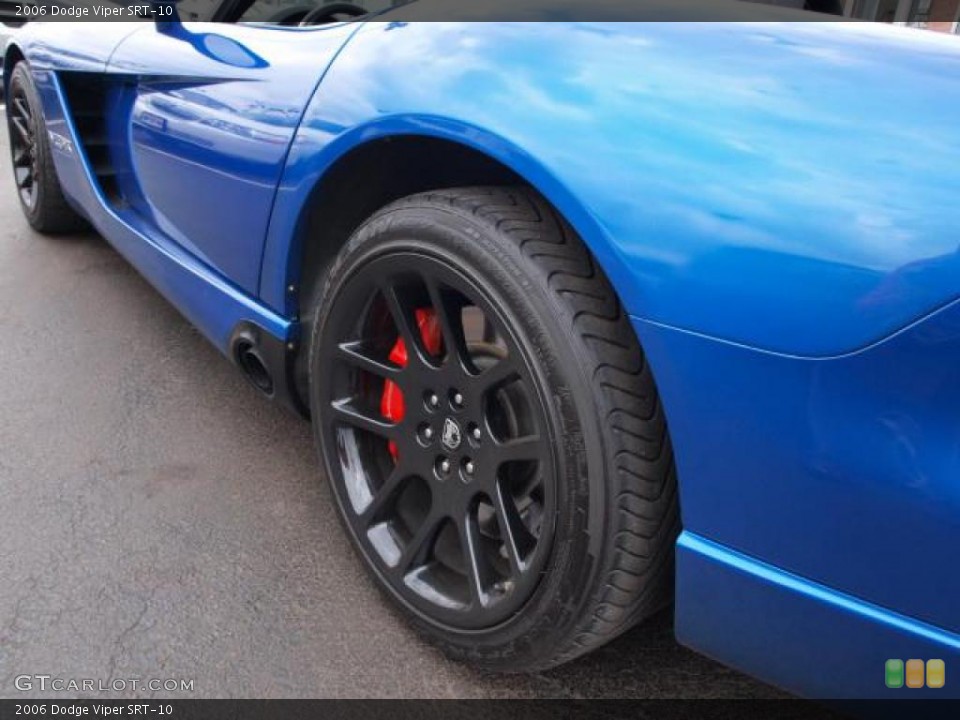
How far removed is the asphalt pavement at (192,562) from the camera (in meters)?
1.68

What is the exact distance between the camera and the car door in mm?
1879

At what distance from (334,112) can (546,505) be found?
0.96 m

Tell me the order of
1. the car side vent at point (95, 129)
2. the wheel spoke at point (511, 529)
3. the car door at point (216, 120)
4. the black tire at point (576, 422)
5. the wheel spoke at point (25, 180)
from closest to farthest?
the black tire at point (576, 422), the wheel spoke at point (511, 529), the car door at point (216, 120), the car side vent at point (95, 129), the wheel spoke at point (25, 180)

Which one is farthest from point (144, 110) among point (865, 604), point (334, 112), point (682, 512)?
point (865, 604)

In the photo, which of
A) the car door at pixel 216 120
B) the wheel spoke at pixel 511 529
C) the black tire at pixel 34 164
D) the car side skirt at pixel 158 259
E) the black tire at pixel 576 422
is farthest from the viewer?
the black tire at pixel 34 164


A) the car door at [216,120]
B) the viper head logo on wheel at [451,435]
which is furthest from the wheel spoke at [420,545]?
the car door at [216,120]

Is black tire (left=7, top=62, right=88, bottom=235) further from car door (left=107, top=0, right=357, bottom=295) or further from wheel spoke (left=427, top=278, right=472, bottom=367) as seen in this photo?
wheel spoke (left=427, top=278, right=472, bottom=367)

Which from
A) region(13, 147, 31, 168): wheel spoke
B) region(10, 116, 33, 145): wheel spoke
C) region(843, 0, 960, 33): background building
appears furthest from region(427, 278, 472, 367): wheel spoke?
region(13, 147, 31, 168): wheel spoke

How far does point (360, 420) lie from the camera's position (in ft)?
5.91

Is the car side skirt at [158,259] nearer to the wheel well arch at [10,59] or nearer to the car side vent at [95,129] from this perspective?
the car side vent at [95,129]

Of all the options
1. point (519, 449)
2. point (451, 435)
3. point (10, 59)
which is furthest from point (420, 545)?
point (10, 59)

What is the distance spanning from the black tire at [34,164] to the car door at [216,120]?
4.27 ft

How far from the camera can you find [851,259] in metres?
1.00

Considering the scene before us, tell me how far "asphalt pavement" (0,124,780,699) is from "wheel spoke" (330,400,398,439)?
17.2 inches
